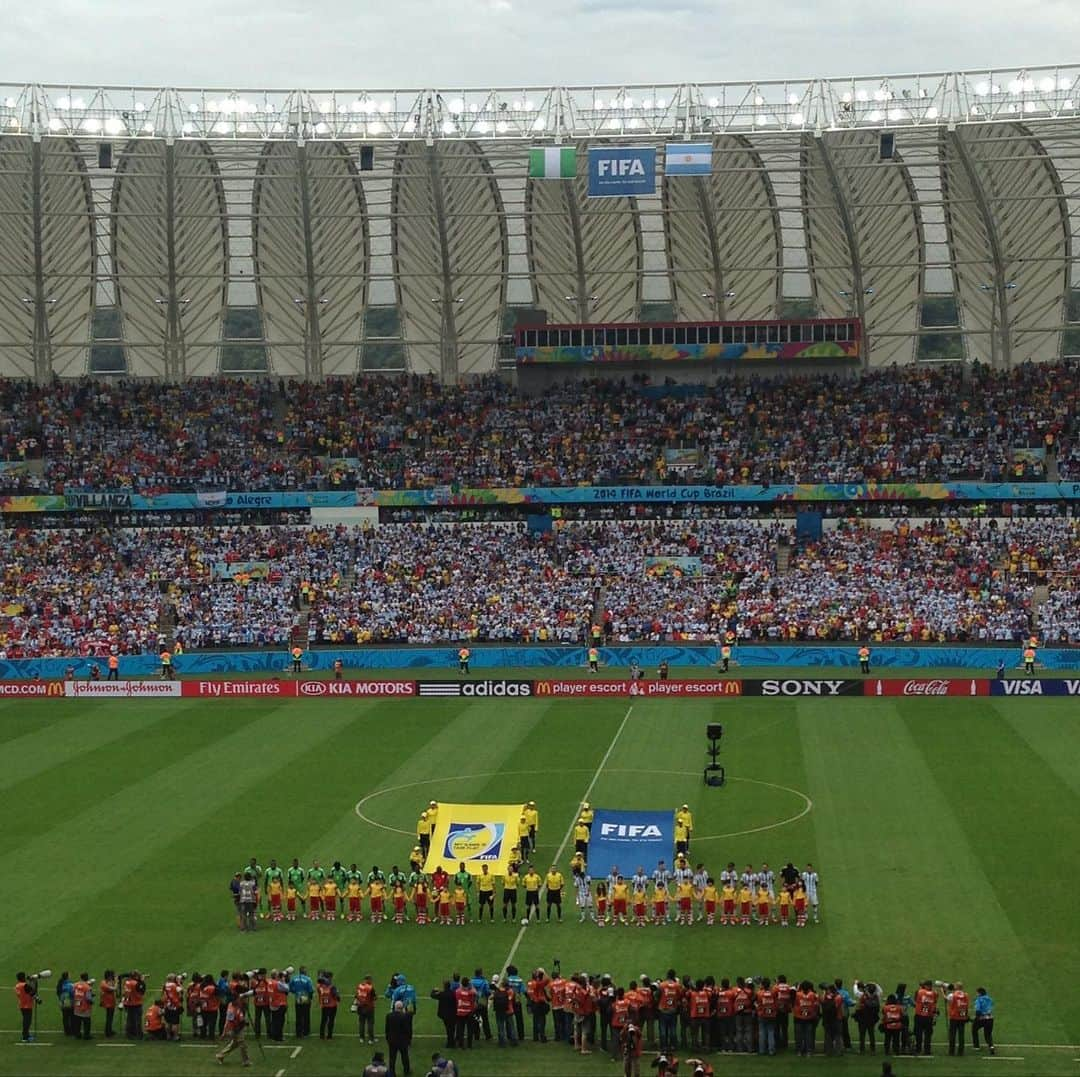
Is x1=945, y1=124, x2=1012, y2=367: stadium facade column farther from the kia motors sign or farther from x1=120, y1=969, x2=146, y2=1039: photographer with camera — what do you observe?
x1=120, y1=969, x2=146, y2=1039: photographer with camera

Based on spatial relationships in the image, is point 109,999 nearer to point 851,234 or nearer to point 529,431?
point 529,431

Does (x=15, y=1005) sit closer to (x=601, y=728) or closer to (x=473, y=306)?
(x=601, y=728)

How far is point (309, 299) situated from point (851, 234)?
81.6 feet

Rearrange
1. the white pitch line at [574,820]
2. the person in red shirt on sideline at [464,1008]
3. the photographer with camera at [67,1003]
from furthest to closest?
the white pitch line at [574,820] < the photographer with camera at [67,1003] < the person in red shirt on sideline at [464,1008]

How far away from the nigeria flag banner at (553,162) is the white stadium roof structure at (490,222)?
358 centimetres

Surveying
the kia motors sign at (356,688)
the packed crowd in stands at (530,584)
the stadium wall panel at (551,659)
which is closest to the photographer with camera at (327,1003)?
the kia motors sign at (356,688)

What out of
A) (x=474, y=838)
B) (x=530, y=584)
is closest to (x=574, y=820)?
(x=474, y=838)

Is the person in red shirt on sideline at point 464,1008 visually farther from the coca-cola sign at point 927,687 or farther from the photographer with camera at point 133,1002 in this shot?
the coca-cola sign at point 927,687

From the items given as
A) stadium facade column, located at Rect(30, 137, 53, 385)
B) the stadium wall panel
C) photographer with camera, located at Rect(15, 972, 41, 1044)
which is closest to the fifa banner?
photographer with camera, located at Rect(15, 972, 41, 1044)

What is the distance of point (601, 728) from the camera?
153 ft

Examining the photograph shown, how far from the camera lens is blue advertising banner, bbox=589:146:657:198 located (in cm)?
5250

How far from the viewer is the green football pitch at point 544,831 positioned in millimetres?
24453

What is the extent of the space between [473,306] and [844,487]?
20508 millimetres

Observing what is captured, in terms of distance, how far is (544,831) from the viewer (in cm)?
3409
